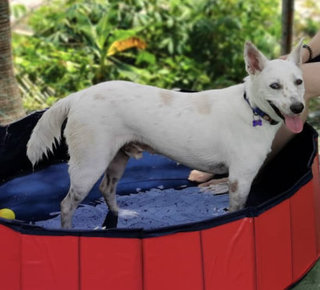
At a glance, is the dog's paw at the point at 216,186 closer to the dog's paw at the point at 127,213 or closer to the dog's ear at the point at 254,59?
the dog's paw at the point at 127,213

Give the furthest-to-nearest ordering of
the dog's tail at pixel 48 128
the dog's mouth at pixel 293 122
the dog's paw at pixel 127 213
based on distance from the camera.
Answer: the dog's paw at pixel 127 213 → the dog's tail at pixel 48 128 → the dog's mouth at pixel 293 122

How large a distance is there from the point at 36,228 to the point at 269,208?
99 centimetres

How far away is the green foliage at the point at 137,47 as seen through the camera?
6.50m

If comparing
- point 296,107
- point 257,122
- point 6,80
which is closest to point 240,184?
point 257,122

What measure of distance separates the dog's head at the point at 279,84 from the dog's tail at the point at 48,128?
966 mm

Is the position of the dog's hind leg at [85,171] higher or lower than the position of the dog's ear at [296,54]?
lower

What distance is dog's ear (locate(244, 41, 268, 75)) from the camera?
2801 millimetres

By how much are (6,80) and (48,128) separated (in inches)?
82.7

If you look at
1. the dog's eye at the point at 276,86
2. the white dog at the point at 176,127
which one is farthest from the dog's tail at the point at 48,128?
the dog's eye at the point at 276,86

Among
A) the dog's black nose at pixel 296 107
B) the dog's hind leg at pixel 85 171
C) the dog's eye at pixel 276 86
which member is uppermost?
the dog's eye at pixel 276 86

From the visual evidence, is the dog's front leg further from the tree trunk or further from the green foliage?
the green foliage

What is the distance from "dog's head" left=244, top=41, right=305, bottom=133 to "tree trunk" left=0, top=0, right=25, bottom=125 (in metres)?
2.71

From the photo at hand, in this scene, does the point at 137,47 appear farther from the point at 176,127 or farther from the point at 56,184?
the point at 176,127

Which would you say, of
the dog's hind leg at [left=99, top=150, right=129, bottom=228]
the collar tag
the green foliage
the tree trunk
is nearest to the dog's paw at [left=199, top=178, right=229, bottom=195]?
the dog's hind leg at [left=99, top=150, right=129, bottom=228]
